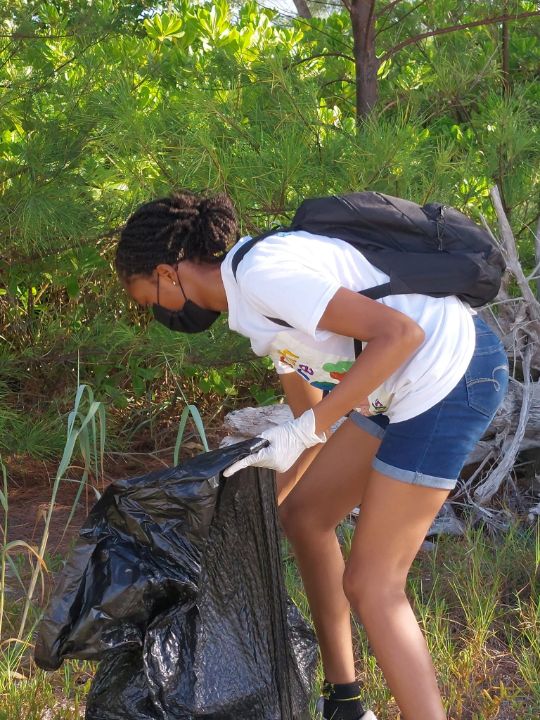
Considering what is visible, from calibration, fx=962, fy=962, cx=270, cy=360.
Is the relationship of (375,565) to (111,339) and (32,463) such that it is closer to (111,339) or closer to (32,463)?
(111,339)

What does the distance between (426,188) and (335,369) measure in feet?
5.23

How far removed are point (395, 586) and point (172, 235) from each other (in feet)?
3.15

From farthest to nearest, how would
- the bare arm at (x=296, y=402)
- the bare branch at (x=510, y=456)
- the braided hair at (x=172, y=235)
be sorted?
the bare branch at (x=510, y=456) → the bare arm at (x=296, y=402) → the braided hair at (x=172, y=235)

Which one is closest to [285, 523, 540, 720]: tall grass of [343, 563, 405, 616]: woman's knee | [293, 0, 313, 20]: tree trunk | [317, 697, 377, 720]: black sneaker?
[317, 697, 377, 720]: black sneaker

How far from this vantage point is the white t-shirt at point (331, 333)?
6.70 feet

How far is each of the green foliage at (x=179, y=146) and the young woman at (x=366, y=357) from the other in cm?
126

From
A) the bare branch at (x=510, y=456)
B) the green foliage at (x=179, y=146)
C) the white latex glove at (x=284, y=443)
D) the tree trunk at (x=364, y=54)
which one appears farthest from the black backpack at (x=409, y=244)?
the tree trunk at (x=364, y=54)

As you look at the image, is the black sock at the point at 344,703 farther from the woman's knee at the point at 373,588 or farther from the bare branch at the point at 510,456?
the bare branch at the point at 510,456

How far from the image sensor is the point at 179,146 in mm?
3654

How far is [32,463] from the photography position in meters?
4.66

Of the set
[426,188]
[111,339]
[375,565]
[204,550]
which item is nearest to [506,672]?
[375,565]

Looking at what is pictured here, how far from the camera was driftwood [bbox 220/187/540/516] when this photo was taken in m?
3.79

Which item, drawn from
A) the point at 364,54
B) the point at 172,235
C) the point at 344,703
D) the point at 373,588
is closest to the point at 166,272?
the point at 172,235

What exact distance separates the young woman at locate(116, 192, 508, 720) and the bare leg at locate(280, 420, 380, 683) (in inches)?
6.2
